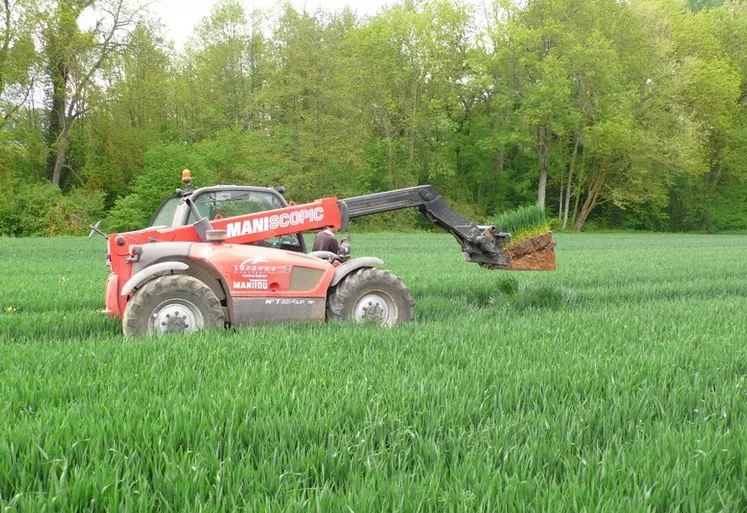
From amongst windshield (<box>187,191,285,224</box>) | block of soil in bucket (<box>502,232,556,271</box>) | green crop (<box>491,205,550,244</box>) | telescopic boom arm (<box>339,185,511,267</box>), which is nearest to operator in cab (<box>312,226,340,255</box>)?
telescopic boom arm (<box>339,185,511,267</box>)

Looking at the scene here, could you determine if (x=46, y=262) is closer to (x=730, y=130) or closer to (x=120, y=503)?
(x=120, y=503)

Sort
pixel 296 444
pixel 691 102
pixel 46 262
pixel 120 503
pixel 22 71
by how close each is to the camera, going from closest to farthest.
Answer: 1. pixel 120 503
2. pixel 296 444
3. pixel 46 262
4. pixel 22 71
5. pixel 691 102

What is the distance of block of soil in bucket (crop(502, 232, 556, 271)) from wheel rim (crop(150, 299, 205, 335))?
12.7ft

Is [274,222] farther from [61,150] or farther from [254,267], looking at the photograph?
[61,150]

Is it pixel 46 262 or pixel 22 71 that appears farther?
pixel 22 71

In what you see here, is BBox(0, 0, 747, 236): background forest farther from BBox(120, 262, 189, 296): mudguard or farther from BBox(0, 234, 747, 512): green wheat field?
BBox(0, 234, 747, 512): green wheat field

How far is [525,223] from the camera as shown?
772 cm

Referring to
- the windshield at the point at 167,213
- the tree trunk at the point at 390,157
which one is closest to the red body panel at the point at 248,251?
the windshield at the point at 167,213

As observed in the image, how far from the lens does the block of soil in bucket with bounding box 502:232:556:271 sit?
7500 millimetres

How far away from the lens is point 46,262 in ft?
44.3

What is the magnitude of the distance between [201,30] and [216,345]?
4488 cm

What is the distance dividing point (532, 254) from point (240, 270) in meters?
3.78

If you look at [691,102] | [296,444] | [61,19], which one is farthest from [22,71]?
[691,102]

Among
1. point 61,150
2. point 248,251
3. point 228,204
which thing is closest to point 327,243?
point 228,204
